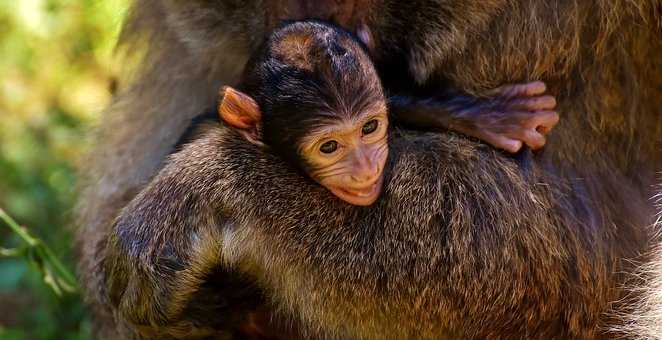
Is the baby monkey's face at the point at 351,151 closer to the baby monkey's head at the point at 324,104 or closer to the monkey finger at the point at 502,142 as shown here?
the baby monkey's head at the point at 324,104

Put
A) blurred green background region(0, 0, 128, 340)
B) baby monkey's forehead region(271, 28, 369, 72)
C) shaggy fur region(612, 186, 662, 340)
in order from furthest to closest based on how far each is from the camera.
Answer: blurred green background region(0, 0, 128, 340), shaggy fur region(612, 186, 662, 340), baby monkey's forehead region(271, 28, 369, 72)

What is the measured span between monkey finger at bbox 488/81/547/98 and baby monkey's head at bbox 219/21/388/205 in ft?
1.29

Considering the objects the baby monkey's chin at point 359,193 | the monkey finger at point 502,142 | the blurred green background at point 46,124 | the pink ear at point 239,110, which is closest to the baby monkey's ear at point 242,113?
the pink ear at point 239,110

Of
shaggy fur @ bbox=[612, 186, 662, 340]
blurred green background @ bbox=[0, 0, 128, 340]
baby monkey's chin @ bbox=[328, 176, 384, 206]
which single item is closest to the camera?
baby monkey's chin @ bbox=[328, 176, 384, 206]

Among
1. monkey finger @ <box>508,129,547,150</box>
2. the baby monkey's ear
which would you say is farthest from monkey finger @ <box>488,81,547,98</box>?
the baby monkey's ear

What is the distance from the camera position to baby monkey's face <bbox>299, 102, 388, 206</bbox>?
2996 millimetres

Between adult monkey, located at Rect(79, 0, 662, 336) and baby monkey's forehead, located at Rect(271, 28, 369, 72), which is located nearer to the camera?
baby monkey's forehead, located at Rect(271, 28, 369, 72)

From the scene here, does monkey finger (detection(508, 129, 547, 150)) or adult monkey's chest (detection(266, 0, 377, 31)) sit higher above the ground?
adult monkey's chest (detection(266, 0, 377, 31))

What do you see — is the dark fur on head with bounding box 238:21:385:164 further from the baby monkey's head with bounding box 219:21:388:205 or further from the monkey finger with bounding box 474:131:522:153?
the monkey finger with bounding box 474:131:522:153

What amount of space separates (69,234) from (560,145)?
2816 mm

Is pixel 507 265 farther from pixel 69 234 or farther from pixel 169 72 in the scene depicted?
pixel 69 234

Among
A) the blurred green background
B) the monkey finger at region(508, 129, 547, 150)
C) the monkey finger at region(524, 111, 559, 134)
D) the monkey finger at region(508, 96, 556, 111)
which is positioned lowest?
the blurred green background

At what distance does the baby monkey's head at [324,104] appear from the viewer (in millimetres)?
2973

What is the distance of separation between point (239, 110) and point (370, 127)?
404 mm
